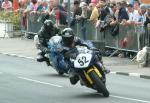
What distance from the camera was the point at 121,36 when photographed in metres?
25.8

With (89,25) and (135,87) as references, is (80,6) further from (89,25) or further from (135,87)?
(135,87)

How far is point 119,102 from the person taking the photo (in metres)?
14.2

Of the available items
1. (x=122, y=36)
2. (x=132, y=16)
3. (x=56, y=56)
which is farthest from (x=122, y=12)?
(x=56, y=56)

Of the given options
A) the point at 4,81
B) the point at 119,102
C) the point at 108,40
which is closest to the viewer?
the point at 119,102

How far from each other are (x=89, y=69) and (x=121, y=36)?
1095 centimetres

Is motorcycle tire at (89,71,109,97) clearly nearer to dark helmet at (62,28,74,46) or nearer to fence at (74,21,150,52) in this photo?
dark helmet at (62,28,74,46)

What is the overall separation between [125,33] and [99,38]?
2.28m

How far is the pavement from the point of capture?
2150 cm

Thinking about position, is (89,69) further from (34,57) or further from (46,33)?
(34,57)

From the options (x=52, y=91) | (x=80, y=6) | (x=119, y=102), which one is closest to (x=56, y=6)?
(x=80, y=6)

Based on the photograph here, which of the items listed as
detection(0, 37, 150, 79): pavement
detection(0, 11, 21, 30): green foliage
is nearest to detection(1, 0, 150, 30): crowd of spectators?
detection(0, 37, 150, 79): pavement

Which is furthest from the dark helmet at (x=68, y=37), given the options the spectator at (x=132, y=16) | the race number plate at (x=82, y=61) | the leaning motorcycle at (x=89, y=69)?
the spectator at (x=132, y=16)

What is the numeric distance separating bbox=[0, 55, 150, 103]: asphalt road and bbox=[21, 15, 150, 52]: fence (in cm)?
351

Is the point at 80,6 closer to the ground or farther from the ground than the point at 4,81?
farther from the ground
